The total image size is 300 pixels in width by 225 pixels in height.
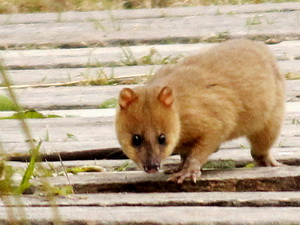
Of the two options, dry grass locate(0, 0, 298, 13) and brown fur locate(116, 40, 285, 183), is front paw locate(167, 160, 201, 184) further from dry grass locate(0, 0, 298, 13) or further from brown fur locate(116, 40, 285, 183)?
dry grass locate(0, 0, 298, 13)

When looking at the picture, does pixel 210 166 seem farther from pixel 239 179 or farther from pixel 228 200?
pixel 228 200

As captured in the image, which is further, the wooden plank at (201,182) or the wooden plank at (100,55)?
the wooden plank at (100,55)

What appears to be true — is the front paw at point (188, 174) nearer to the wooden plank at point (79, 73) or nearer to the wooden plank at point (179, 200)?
the wooden plank at point (179, 200)

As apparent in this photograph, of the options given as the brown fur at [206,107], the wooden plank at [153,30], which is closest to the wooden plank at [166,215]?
the brown fur at [206,107]

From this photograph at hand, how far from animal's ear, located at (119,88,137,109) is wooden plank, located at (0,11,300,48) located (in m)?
2.44

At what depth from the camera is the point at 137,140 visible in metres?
4.31

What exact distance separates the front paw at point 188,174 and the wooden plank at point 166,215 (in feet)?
2.13

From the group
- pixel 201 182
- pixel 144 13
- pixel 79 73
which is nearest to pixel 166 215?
pixel 201 182

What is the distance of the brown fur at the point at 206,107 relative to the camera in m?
4.34

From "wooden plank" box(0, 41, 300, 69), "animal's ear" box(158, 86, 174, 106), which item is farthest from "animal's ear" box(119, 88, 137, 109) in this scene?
"wooden plank" box(0, 41, 300, 69)

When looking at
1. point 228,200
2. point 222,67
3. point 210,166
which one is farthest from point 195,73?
point 228,200

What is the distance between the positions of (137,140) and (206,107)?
448 mm

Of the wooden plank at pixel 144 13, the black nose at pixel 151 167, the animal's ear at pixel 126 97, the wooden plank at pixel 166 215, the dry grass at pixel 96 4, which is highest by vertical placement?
the wooden plank at pixel 166 215

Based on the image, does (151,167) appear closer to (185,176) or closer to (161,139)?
(185,176)
